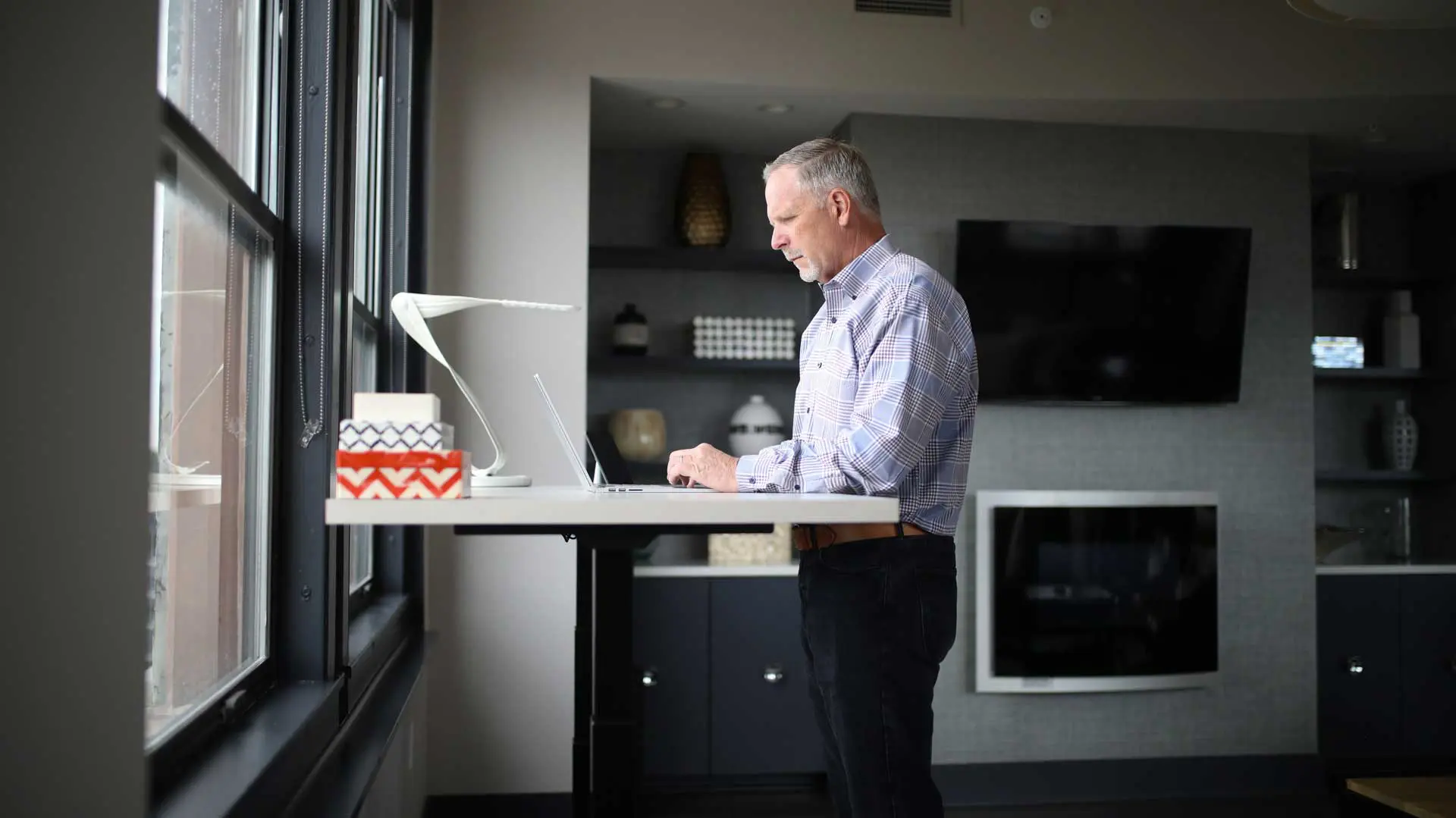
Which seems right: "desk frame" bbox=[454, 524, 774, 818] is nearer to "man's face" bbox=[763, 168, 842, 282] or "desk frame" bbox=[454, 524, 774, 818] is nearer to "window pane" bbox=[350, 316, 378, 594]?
"man's face" bbox=[763, 168, 842, 282]

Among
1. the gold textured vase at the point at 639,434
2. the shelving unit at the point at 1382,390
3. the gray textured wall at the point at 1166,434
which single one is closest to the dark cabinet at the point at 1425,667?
the gray textured wall at the point at 1166,434

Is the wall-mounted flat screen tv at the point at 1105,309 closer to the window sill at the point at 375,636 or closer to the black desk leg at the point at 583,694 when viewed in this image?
the window sill at the point at 375,636

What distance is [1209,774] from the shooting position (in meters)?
4.05

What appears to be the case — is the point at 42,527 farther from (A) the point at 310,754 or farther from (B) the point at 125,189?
(A) the point at 310,754

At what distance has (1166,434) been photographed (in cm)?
413

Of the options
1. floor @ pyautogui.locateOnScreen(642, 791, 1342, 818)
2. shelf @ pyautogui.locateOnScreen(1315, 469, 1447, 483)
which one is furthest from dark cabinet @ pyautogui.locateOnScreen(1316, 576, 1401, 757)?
shelf @ pyautogui.locateOnScreen(1315, 469, 1447, 483)

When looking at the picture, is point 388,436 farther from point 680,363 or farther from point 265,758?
point 680,363

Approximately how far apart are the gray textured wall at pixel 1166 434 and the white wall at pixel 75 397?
3309 millimetres

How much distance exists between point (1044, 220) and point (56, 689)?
12.1 ft

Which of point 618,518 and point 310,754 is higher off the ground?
point 618,518

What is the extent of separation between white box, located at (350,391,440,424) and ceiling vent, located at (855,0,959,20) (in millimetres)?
2957

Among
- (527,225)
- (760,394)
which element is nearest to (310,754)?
(527,225)

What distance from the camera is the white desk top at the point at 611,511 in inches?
45.1

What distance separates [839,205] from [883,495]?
53 centimetres
